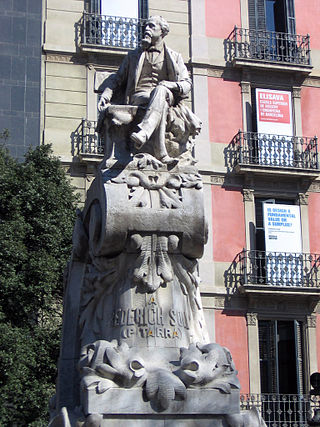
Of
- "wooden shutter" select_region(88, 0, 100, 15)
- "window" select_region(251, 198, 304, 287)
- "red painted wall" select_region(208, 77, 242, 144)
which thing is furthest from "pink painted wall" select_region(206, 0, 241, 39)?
"window" select_region(251, 198, 304, 287)

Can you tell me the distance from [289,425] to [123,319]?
16.5 m

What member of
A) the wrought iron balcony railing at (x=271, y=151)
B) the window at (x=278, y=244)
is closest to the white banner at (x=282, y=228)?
the window at (x=278, y=244)

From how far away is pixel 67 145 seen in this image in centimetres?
2241

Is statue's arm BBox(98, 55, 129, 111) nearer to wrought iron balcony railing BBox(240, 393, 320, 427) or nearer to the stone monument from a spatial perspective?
the stone monument

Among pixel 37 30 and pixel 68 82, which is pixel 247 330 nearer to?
pixel 68 82

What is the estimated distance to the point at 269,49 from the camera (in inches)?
989

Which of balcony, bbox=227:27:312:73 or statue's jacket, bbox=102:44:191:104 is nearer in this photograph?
statue's jacket, bbox=102:44:191:104

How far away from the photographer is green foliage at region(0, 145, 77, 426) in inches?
590

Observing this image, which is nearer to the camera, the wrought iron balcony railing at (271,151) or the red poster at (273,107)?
the wrought iron balcony railing at (271,151)

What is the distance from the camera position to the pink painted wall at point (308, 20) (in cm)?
2573

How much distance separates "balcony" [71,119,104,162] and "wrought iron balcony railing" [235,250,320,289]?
4873 millimetres

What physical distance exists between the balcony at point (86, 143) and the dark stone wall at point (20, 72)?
1.04 m

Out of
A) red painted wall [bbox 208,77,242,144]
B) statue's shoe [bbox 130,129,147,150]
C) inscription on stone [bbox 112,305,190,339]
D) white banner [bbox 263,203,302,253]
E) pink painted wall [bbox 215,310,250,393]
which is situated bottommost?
inscription on stone [bbox 112,305,190,339]

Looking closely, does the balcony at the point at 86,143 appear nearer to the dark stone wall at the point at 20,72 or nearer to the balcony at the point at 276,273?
the dark stone wall at the point at 20,72
